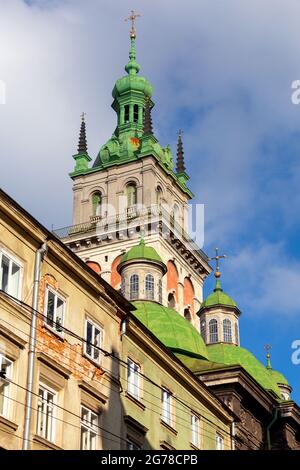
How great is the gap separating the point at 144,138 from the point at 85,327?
61215 mm

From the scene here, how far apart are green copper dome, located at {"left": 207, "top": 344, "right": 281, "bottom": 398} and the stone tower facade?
2105 cm

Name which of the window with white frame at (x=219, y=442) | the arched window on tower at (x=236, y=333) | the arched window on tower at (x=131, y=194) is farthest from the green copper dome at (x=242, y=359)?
the arched window on tower at (x=131, y=194)

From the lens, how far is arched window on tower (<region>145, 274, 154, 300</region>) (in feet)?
175

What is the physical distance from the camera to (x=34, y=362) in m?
25.5

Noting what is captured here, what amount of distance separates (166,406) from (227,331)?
1074 inches

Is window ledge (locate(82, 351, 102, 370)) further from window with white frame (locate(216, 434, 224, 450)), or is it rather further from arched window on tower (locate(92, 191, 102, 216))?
arched window on tower (locate(92, 191, 102, 216))

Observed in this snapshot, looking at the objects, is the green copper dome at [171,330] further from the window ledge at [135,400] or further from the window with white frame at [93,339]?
the window with white frame at [93,339]

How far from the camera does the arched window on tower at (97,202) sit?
86.1m

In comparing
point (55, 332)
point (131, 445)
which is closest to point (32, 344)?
point (55, 332)

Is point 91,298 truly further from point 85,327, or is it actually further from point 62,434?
point 62,434

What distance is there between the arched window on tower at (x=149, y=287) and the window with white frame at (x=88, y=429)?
978 inches

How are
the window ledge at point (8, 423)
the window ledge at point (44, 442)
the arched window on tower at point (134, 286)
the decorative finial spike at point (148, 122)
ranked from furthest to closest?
the decorative finial spike at point (148, 122) < the arched window on tower at point (134, 286) < the window ledge at point (44, 442) < the window ledge at point (8, 423)

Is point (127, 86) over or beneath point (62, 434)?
over
